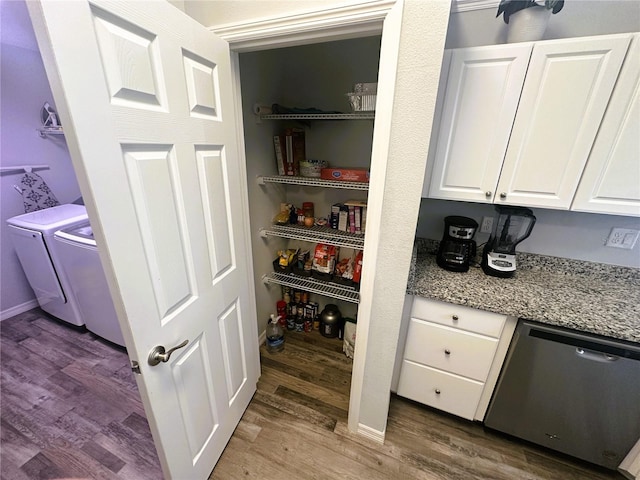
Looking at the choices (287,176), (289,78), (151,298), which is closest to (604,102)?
(287,176)

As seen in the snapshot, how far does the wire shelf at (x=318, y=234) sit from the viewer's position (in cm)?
163

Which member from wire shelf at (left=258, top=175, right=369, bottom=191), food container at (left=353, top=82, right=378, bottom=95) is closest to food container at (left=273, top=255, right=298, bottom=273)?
wire shelf at (left=258, top=175, right=369, bottom=191)

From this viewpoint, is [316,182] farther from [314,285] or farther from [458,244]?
[458,244]

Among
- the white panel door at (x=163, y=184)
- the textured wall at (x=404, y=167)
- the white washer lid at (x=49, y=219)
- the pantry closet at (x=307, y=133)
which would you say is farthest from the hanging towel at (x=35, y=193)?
the textured wall at (x=404, y=167)

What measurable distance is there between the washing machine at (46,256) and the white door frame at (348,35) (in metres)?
1.84

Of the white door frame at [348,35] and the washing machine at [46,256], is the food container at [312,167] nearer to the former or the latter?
the white door frame at [348,35]

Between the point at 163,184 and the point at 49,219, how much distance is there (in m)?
2.01

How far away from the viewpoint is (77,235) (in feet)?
5.67

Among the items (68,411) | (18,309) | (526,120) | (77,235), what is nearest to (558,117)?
(526,120)

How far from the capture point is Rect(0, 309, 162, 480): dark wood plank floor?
1.26 metres

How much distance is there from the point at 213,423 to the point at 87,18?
1496 mm

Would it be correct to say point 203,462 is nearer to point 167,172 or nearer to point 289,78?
point 167,172

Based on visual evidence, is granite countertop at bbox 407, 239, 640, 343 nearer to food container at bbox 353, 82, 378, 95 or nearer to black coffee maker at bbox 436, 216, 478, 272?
black coffee maker at bbox 436, 216, 478, 272

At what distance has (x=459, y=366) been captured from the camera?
1.32 meters
